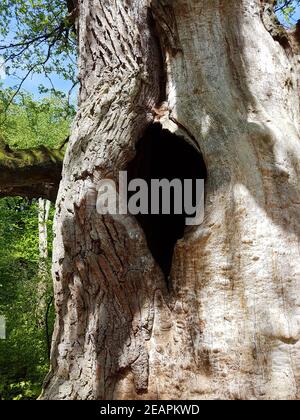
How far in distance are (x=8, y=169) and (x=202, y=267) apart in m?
3.72

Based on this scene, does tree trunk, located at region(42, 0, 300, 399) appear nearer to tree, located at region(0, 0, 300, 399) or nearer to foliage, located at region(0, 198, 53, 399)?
tree, located at region(0, 0, 300, 399)

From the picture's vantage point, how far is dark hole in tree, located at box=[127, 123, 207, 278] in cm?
316

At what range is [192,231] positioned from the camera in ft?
8.26

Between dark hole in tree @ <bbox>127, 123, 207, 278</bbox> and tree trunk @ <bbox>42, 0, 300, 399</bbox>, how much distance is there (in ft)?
0.85

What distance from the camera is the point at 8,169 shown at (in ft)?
17.7

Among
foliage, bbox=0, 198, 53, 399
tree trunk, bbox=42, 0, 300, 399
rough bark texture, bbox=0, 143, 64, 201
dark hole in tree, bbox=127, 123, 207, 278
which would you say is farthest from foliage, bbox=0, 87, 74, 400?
tree trunk, bbox=42, 0, 300, 399

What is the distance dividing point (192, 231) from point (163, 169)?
118 centimetres

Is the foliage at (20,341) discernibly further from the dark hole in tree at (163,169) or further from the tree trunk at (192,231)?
the tree trunk at (192,231)

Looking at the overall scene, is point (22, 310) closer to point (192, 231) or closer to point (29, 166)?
point (29, 166)

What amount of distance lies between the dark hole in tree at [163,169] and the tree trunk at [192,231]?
0.85 ft

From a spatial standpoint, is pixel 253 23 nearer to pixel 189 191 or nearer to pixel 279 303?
pixel 189 191

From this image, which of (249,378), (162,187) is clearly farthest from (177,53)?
(249,378)

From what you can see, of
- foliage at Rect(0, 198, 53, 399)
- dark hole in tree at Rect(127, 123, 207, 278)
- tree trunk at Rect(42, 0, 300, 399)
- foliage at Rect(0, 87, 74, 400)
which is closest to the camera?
tree trunk at Rect(42, 0, 300, 399)

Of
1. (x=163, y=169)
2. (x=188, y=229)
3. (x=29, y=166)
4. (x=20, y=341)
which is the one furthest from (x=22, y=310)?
(x=188, y=229)
